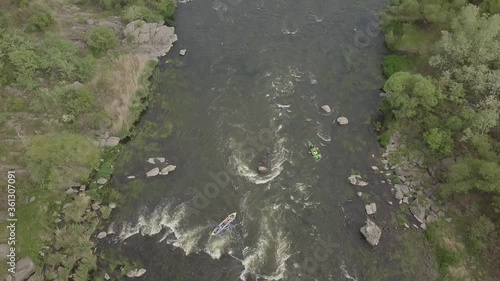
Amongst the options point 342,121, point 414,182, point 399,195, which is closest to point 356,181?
point 399,195

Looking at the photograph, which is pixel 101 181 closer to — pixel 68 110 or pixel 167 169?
pixel 167 169

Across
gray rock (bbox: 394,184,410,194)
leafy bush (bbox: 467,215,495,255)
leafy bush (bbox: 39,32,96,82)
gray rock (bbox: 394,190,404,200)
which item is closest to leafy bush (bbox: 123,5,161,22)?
leafy bush (bbox: 39,32,96,82)

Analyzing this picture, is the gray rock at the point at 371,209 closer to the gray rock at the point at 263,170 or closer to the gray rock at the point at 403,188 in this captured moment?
the gray rock at the point at 403,188

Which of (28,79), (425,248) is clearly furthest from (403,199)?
(28,79)

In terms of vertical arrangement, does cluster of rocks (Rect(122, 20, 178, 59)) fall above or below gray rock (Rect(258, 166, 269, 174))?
above

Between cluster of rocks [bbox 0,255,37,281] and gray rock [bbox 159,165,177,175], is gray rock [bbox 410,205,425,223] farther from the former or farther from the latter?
cluster of rocks [bbox 0,255,37,281]

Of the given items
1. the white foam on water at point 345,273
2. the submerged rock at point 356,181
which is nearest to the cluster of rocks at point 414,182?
the submerged rock at point 356,181
